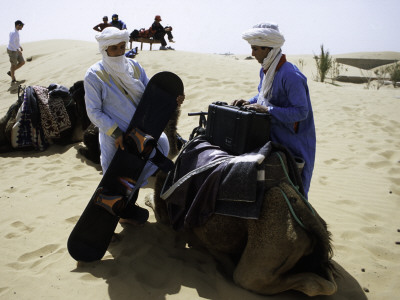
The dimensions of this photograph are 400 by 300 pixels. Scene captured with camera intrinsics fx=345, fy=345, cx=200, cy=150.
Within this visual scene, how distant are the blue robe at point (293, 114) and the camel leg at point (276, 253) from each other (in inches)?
22.1

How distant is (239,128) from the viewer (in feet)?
8.33

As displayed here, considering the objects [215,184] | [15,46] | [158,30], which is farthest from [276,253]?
[158,30]

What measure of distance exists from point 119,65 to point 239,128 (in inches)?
51.5

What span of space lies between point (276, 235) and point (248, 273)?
356 mm

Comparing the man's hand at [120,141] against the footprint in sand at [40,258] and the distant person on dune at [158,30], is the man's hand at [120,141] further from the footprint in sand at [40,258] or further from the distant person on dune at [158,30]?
the distant person on dune at [158,30]

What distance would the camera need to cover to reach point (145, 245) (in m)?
3.13

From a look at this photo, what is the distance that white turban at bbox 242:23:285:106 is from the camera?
2.63m

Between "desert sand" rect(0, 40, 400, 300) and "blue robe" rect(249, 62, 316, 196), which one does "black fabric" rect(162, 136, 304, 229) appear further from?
"desert sand" rect(0, 40, 400, 300)

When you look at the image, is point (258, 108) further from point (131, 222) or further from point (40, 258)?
point (40, 258)

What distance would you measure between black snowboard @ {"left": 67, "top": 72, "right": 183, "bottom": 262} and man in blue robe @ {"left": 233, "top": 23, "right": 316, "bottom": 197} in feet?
2.61

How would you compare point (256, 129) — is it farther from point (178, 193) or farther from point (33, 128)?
point (33, 128)

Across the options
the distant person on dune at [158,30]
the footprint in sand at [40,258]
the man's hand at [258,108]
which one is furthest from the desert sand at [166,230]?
the distant person on dune at [158,30]

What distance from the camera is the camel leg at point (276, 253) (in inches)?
89.5

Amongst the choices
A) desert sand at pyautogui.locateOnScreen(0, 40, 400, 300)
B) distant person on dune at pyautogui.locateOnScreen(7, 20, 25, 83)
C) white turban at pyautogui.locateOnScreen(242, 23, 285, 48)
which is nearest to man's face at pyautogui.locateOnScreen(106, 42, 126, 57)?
white turban at pyautogui.locateOnScreen(242, 23, 285, 48)
